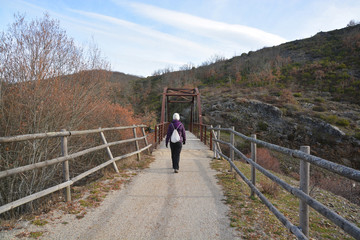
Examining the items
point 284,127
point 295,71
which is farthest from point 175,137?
point 295,71

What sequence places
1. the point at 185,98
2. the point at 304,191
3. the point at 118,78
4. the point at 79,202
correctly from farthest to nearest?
1. the point at 118,78
2. the point at 185,98
3. the point at 79,202
4. the point at 304,191

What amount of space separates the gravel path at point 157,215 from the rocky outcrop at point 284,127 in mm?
14804

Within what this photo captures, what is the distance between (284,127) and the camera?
2033cm

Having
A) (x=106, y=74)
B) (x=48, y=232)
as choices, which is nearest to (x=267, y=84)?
(x=106, y=74)

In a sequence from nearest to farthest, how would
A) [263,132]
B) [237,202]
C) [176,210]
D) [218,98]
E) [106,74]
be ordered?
[176,210]
[237,202]
[106,74]
[263,132]
[218,98]

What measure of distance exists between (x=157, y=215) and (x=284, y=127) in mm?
19158

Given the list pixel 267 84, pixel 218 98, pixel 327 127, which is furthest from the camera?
pixel 267 84

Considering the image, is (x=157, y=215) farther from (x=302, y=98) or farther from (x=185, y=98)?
(x=302, y=98)

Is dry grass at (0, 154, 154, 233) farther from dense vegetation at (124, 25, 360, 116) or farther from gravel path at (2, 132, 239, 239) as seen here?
dense vegetation at (124, 25, 360, 116)

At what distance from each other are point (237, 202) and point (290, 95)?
79.3ft

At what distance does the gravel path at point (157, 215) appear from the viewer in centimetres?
294

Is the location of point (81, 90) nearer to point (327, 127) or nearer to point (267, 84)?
point (327, 127)

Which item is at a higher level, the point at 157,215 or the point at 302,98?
the point at 302,98

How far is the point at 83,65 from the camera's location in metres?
9.48
